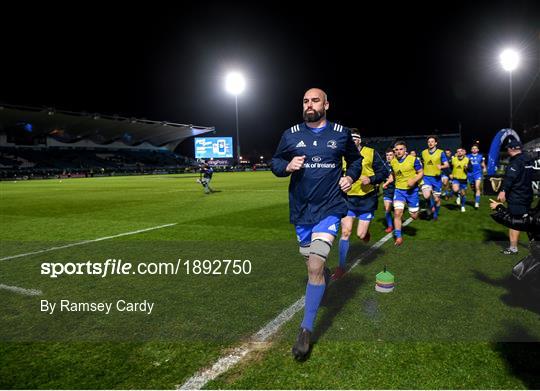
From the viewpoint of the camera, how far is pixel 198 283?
536cm

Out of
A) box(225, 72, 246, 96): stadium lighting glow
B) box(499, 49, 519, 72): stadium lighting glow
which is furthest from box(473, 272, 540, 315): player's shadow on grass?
box(225, 72, 246, 96): stadium lighting glow

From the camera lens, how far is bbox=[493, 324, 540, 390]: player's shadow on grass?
9.38 ft

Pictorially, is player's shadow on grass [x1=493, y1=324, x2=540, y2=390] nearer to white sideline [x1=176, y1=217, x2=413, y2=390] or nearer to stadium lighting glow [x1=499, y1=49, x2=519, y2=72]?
white sideline [x1=176, y1=217, x2=413, y2=390]

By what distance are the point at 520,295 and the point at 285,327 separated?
2848 mm

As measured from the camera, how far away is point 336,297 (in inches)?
186

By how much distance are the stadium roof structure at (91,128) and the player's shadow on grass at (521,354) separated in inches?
2466

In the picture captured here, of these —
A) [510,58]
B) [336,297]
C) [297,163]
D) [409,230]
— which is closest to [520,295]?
[336,297]

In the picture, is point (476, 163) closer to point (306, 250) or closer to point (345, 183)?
point (345, 183)

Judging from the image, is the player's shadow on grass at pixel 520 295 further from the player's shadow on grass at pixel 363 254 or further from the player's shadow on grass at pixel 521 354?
the player's shadow on grass at pixel 363 254

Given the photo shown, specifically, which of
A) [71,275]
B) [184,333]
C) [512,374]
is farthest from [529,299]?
[71,275]

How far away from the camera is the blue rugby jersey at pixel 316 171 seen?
371 cm

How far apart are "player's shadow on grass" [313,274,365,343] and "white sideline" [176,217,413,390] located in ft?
1.03

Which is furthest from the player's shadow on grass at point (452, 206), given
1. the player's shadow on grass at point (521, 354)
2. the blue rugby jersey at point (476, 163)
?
the player's shadow on grass at point (521, 354)

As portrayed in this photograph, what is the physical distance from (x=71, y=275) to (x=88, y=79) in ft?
225
